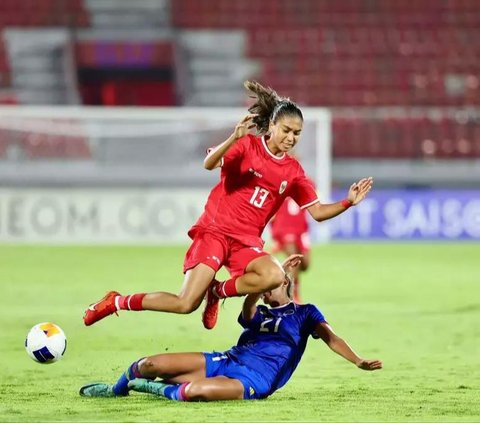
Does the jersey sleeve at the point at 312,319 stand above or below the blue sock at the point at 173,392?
above

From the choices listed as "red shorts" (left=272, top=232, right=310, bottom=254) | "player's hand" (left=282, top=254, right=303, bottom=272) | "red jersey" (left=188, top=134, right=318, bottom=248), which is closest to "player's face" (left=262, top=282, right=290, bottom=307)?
"player's hand" (left=282, top=254, right=303, bottom=272)

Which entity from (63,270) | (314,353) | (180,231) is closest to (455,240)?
(180,231)

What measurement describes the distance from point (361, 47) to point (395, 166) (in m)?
4.04

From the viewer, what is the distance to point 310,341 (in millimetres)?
10047

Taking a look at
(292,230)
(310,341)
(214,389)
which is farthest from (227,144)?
(292,230)

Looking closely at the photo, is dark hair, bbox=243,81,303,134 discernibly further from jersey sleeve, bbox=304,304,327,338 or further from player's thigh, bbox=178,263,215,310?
jersey sleeve, bbox=304,304,327,338

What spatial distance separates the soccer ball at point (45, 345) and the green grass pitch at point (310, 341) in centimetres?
23

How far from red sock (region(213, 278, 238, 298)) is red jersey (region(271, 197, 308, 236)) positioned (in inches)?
220

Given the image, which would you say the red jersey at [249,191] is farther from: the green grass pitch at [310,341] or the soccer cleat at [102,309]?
the green grass pitch at [310,341]

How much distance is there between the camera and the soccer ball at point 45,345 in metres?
6.89

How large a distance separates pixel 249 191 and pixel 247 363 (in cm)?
120

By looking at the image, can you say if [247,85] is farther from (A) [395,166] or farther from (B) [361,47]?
(B) [361,47]

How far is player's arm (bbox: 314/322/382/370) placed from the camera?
20.7 ft

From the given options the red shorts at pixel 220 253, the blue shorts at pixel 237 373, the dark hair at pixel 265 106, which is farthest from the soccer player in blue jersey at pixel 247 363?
the dark hair at pixel 265 106
